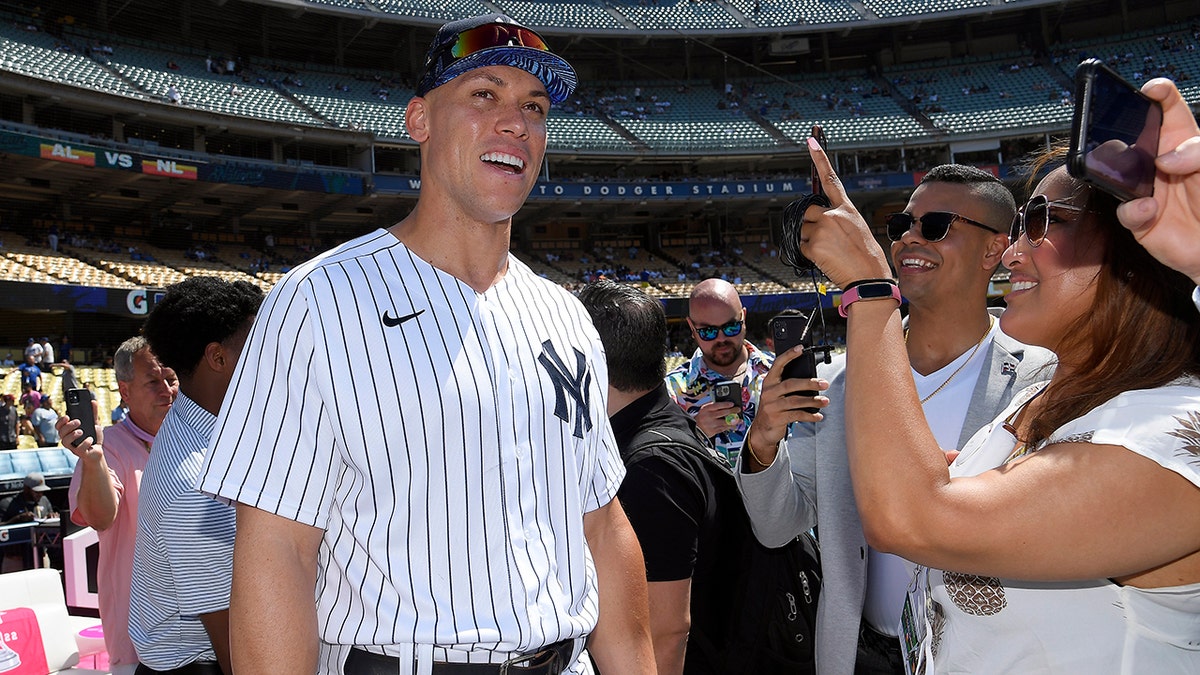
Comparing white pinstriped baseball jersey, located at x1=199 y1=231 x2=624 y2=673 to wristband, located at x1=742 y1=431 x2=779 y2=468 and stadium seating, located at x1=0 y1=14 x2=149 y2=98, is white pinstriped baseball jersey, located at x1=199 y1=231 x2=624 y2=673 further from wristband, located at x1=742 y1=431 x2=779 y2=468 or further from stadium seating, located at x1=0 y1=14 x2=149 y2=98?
stadium seating, located at x1=0 y1=14 x2=149 y2=98

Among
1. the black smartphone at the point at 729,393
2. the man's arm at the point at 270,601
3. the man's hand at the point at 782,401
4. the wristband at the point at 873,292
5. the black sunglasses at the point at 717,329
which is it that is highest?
the wristband at the point at 873,292

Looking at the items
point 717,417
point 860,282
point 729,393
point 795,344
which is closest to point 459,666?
point 860,282

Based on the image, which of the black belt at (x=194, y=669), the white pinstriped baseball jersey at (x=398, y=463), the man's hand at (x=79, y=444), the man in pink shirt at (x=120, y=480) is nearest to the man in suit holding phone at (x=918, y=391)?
the white pinstriped baseball jersey at (x=398, y=463)

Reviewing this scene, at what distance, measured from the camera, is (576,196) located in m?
36.6

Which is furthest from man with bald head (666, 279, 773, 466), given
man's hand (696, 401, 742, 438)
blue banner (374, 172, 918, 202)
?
blue banner (374, 172, 918, 202)

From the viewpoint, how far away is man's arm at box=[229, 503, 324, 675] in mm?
1759

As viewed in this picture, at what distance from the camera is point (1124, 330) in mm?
1745

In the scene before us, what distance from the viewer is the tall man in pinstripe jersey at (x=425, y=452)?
1826mm

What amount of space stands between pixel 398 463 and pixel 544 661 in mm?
559

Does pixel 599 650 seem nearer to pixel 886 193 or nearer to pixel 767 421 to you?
pixel 767 421

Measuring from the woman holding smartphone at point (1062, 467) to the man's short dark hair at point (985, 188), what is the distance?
1.56 m

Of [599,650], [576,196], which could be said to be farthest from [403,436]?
[576,196]

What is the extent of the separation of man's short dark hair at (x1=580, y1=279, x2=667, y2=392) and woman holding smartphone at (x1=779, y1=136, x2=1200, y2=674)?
1.47 metres

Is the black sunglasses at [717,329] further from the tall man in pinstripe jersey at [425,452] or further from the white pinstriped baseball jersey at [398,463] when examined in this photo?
the white pinstriped baseball jersey at [398,463]
